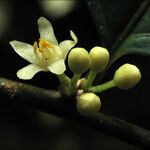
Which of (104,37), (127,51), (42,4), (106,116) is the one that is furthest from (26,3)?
(106,116)

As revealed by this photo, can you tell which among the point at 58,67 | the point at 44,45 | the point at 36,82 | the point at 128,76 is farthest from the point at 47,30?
the point at 36,82

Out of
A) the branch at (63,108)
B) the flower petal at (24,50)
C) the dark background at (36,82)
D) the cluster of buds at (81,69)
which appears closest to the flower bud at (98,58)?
the cluster of buds at (81,69)

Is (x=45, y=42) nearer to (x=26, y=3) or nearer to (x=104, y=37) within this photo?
(x=104, y=37)

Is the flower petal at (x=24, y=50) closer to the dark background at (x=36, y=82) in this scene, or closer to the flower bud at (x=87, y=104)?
the flower bud at (x=87, y=104)

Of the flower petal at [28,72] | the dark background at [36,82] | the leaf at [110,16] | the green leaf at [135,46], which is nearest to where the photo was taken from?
the flower petal at [28,72]

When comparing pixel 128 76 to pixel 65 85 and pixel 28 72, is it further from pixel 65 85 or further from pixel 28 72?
pixel 28 72

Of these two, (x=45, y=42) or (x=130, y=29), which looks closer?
(x=45, y=42)

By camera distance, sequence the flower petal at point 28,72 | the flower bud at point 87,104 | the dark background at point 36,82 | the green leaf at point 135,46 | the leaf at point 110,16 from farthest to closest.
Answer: the dark background at point 36,82 → the leaf at point 110,16 → the green leaf at point 135,46 → the flower petal at point 28,72 → the flower bud at point 87,104

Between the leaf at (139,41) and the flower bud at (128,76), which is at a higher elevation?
the flower bud at (128,76)
